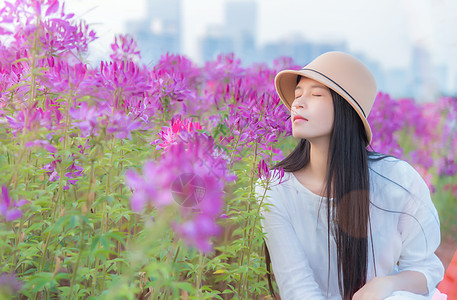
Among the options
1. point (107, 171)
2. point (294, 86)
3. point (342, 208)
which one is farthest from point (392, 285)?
point (107, 171)

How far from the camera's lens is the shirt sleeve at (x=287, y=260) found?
6.02ft

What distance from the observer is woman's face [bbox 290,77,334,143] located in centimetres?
177

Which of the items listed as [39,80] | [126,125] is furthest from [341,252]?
[39,80]

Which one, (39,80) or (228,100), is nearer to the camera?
(39,80)

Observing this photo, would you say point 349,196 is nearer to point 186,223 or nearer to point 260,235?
point 260,235

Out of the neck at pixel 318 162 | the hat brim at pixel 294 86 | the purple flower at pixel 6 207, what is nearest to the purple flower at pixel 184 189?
the purple flower at pixel 6 207

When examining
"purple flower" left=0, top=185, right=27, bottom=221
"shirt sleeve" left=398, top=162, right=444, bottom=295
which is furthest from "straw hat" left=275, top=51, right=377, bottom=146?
"purple flower" left=0, top=185, right=27, bottom=221

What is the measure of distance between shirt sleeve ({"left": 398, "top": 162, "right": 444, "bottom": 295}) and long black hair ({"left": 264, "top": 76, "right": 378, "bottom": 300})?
197 millimetres

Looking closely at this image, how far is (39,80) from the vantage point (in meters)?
1.56

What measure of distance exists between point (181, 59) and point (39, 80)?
5.60ft

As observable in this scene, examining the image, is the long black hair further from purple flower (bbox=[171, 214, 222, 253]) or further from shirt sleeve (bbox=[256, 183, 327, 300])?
purple flower (bbox=[171, 214, 222, 253])

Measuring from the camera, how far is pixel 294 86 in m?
2.07

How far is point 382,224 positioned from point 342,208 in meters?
0.22

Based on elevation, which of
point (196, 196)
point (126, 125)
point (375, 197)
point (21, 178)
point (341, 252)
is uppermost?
point (126, 125)
